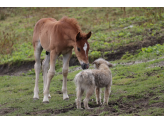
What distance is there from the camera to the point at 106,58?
1298 cm

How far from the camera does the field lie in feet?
21.3

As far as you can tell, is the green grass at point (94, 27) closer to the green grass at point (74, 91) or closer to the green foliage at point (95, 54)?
the green foliage at point (95, 54)

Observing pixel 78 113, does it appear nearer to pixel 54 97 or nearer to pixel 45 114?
pixel 45 114

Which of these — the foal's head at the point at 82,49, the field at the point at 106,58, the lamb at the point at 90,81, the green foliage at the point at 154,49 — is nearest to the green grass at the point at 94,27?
the field at the point at 106,58

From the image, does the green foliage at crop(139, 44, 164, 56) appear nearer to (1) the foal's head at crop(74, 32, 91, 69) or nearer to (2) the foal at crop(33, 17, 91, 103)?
(2) the foal at crop(33, 17, 91, 103)

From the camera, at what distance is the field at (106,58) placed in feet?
21.3

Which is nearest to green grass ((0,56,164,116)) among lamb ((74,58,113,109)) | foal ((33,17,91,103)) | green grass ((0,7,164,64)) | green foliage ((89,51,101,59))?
lamb ((74,58,113,109))

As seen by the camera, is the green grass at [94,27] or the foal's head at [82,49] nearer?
the foal's head at [82,49]

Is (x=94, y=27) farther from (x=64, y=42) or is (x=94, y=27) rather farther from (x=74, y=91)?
(x=64, y=42)

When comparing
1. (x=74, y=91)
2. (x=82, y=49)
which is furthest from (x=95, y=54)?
(x=82, y=49)

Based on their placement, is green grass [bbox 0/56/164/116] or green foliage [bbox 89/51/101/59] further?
green foliage [bbox 89/51/101/59]

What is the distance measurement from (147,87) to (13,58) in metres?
8.78

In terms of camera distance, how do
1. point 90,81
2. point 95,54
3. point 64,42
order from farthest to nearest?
point 95,54 → point 64,42 → point 90,81

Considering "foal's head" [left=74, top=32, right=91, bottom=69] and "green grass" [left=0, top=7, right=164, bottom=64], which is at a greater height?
"green grass" [left=0, top=7, right=164, bottom=64]
